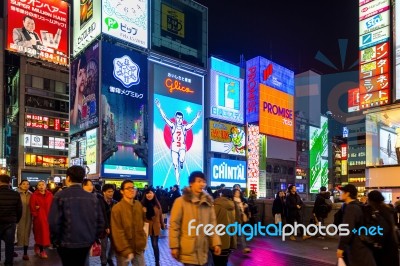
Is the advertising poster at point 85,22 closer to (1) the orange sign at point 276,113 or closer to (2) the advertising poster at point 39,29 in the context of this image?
(2) the advertising poster at point 39,29

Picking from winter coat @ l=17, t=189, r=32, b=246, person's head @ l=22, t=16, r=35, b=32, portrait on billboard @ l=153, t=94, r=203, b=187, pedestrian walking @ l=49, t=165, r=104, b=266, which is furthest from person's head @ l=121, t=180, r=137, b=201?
person's head @ l=22, t=16, r=35, b=32

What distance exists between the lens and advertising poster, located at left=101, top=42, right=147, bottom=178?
3791cm

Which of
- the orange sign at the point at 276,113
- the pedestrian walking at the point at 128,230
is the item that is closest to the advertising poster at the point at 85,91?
the orange sign at the point at 276,113

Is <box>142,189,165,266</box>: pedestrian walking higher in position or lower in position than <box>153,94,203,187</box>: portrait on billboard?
lower

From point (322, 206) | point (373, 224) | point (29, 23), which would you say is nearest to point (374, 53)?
point (322, 206)

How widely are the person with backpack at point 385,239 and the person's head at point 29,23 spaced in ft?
177

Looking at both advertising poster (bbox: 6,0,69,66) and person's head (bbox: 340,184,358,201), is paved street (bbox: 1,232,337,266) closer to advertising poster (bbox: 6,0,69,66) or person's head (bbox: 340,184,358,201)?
person's head (bbox: 340,184,358,201)

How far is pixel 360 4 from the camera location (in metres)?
21.2

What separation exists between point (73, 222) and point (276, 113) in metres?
53.1

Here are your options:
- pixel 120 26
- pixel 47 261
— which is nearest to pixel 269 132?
pixel 120 26

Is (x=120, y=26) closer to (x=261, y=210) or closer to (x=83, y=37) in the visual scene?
(x=83, y=37)

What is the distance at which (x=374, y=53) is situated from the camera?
20.3m

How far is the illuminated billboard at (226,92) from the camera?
4934 cm

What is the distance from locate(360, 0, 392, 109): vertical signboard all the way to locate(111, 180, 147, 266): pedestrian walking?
1660 cm
